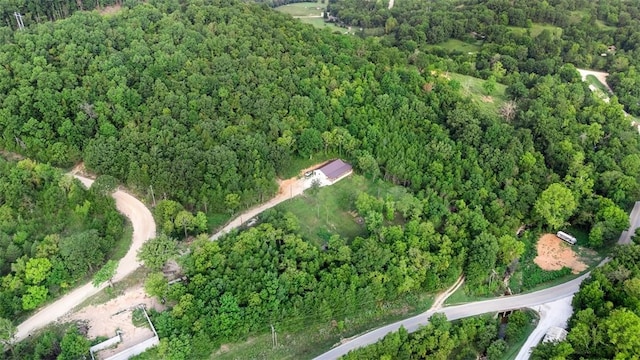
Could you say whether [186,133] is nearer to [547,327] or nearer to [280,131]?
[280,131]

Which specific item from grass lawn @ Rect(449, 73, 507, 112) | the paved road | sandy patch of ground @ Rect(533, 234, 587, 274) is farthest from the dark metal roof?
grass lawn @ Rect(449, 73, 507, 112)

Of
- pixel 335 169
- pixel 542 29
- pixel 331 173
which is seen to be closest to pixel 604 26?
pixel 542 29

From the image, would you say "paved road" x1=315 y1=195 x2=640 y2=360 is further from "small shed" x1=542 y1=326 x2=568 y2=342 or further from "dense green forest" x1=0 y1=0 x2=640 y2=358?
"dense green forest" x1=0 y1=0 x2=640 y2=358

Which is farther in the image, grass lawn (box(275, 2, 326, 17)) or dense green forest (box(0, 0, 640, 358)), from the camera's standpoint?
grass lawn (box(275, 2, 326, 17))

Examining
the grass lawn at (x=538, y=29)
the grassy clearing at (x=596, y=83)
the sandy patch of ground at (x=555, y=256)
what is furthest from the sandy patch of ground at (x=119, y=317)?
the grass lawn at (x=538, y=29)

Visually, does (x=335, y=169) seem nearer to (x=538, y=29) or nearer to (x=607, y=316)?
(x=607, y=316)

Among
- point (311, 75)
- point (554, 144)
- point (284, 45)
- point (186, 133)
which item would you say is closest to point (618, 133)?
point (554, 144)

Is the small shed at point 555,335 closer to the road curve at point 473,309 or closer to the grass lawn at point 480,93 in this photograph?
the road curve at point 473,309
